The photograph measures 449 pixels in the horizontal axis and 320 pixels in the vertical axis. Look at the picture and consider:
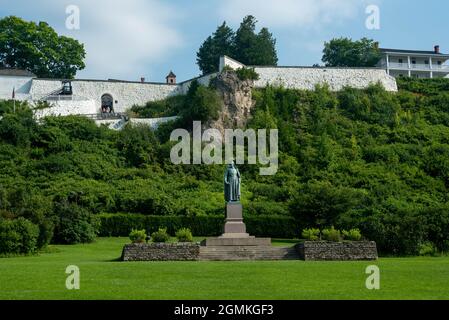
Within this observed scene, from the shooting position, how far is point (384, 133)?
55.3 metres

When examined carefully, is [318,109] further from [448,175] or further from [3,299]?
[3,299]

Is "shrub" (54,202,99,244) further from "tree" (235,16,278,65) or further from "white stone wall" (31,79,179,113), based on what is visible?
"tree" (235,16,278,65)

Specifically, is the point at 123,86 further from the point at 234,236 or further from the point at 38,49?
the point at 234,236

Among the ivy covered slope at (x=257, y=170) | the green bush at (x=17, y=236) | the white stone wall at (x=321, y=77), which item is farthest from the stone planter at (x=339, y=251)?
the white stone wall at (x=321, y=77)

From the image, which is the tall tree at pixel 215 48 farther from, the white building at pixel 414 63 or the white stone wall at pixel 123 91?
the white building at pixel 414 63

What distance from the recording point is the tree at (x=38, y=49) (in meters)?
69.1

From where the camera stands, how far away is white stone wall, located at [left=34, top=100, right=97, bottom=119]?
185ft

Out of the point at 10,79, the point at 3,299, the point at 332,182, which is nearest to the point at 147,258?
the point at 3,299

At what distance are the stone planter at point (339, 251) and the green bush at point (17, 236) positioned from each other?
34.4 feet

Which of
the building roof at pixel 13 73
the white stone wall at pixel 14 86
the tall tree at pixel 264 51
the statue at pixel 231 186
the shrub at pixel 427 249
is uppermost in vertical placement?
the tall tree at pixel 264 51

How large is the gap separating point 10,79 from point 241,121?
21015mm

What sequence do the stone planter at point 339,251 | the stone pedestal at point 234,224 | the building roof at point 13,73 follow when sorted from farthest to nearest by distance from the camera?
the building roof at point 13,73
the stone pedestal at point 234,224
the stone planter at point 339,251

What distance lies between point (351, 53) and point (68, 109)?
34.5 metres

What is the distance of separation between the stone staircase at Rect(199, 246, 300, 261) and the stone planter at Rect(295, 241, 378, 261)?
817mm
